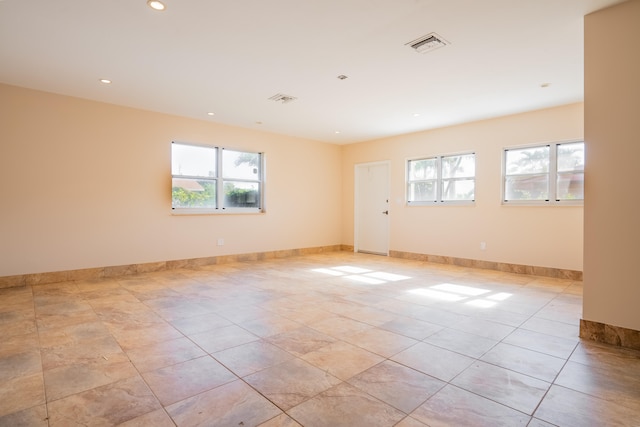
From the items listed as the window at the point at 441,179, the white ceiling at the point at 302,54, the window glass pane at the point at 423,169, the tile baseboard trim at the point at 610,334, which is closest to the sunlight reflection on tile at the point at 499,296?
the tile baseboard trim at the point at 610,334

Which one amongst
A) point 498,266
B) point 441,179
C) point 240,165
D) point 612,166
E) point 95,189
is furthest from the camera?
point 240,165

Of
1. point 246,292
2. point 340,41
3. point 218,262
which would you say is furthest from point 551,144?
point 218,262

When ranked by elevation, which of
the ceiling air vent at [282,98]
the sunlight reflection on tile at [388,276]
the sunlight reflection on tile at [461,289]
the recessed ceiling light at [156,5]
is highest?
the recessed ceiling light at [156,5]

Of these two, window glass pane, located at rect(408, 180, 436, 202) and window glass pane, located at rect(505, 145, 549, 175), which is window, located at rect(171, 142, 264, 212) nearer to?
window glass pane, located at rect(408, 180, 436, 202)

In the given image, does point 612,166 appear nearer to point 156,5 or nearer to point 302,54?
point 302,54

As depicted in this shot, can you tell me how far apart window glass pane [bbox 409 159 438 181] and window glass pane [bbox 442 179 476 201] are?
0.35 meters

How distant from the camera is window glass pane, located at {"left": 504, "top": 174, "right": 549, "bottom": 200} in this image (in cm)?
544

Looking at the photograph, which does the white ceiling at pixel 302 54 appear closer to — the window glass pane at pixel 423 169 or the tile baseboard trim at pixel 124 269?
the window glass pane at pixel 423 169

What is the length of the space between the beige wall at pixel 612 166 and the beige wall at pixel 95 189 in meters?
5.58

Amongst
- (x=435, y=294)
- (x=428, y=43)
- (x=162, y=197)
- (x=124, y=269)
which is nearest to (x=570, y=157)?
(x=435, y=294)

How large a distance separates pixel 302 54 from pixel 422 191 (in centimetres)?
445

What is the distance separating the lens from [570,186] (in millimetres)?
5195

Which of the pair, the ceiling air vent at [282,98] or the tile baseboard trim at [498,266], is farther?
the tile baseboard trim at [498,266]

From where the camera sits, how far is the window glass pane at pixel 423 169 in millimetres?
6836
